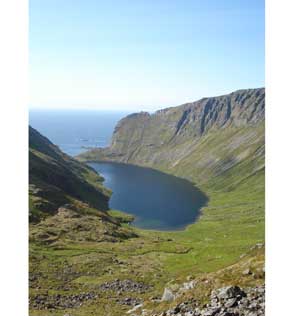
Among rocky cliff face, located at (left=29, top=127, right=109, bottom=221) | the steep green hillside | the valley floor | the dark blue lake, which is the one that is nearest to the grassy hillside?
the valley floor

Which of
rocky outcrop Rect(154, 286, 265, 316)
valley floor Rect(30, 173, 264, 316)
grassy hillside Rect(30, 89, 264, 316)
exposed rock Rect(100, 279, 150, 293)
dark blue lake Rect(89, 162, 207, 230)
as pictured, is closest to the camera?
rocky outcrop Rect(154, 286, 265, 316)

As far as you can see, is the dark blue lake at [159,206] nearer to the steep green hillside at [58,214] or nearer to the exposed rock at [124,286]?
the steep green hillside at [58,214]

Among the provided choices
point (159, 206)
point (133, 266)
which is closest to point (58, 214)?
point (133, 266)

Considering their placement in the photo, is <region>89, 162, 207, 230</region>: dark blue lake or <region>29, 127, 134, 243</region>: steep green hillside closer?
<region>29, 127, 134, 243</region>: steep green hillside

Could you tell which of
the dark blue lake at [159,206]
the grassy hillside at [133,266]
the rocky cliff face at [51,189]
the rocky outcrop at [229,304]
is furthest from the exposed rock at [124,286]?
the dark blue lake at [159,206]

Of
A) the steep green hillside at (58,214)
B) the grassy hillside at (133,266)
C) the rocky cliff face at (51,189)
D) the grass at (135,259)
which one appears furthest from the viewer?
the rocky cliff face at (51,189)

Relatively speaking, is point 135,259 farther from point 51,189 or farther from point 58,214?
point 51,189

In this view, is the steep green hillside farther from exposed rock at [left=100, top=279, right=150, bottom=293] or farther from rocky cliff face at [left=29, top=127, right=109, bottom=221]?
exposed rock at [left=100, top=279, right=150, bottom=293]
